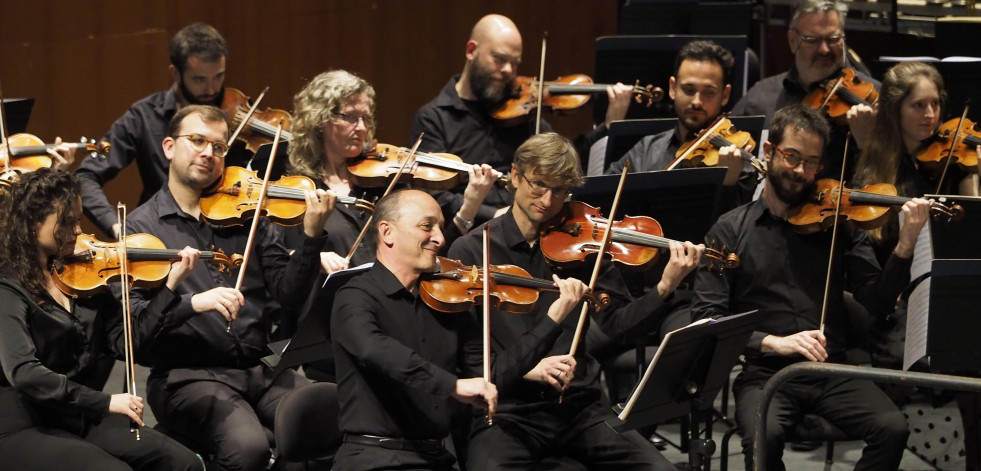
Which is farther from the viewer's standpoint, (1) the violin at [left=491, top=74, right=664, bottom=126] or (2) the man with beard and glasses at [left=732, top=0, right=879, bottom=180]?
(1) the violin at [left=491, top=74, right=664, bottom=126]

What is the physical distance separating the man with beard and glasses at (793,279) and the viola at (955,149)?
0.59 meters

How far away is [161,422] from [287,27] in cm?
297

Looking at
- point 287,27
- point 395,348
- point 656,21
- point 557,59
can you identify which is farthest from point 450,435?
point 557,59

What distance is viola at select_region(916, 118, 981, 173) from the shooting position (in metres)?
4.36

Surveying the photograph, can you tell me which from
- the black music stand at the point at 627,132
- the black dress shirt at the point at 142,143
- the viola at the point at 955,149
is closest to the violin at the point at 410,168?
the black music stand at the point at 627,132

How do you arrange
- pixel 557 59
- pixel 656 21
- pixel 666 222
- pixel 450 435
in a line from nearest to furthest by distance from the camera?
pixel 450 435 → pixel 666 222 → pixel 656 21 → pixel 557 59

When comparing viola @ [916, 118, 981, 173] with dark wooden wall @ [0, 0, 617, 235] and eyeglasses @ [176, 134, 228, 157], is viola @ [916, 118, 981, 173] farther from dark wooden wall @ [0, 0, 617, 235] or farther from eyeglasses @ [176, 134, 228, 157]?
dark wooden wall @ [0, 0, 617, 235]

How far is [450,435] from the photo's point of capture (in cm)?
356

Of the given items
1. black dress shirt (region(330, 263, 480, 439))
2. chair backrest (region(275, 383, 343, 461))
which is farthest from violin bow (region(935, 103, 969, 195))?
chair backrest (region(275, 383, 343, 461))

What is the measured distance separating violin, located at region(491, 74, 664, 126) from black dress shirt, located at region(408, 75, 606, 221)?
0.05m

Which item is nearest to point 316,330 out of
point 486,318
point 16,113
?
point 486,318

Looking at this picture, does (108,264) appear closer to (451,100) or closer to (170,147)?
(170,147)

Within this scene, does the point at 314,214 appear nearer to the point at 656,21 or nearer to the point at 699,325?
the point at 699,325

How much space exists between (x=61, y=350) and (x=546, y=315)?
1345mm
